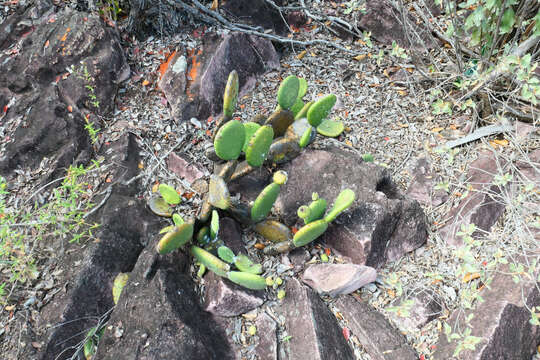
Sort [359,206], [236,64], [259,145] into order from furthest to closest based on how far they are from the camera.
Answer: [236,64]
[359,206]
[259,145]

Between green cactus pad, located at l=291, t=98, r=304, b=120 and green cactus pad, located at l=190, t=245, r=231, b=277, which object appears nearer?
green cactus pad, located at l=190, t=245, r=231, b=277

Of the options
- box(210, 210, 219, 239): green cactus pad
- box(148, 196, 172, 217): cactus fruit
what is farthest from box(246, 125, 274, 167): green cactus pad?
box(148, 196, 172, 217): cactus fruit

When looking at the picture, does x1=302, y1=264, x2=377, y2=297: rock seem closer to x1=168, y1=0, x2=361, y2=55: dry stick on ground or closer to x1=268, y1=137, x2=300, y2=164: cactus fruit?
x1=268, y1=137, x2=300, y2=164: cactus fruit

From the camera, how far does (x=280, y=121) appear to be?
8.55 ft

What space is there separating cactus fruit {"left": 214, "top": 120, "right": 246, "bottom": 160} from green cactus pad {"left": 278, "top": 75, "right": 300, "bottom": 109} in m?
0.42

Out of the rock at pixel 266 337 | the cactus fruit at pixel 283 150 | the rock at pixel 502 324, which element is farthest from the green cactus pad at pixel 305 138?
the rock at pixel 502 324

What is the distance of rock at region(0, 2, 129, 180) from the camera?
2.79 metres

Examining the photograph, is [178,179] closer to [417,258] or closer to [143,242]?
[143,242]

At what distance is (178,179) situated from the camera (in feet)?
8.90

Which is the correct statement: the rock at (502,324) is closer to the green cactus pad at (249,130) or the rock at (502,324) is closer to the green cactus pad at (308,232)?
the green cactus pad at (308,232)

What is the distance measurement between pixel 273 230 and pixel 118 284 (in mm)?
897

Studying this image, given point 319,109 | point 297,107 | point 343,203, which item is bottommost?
point 343,203

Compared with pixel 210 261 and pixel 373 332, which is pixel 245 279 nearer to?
pixel 210 261

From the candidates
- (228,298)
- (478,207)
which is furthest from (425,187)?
(228,298)
